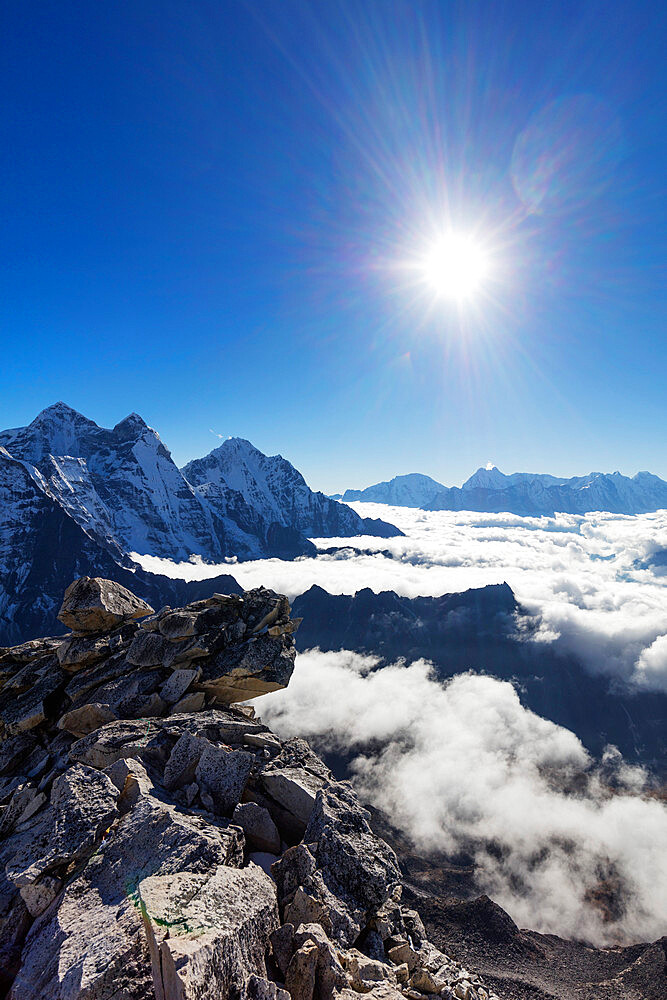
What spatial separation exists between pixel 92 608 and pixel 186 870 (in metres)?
19.2

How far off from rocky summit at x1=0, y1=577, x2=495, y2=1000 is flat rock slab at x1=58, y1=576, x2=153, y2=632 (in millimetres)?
4662

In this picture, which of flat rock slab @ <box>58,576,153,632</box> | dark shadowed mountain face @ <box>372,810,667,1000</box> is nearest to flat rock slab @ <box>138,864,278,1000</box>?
flat rock slab @ <box>58,576,153,632</box>

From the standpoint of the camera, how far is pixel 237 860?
935cm

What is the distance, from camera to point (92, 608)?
23328 millimetres

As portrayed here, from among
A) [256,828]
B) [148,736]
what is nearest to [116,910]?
[256,828]

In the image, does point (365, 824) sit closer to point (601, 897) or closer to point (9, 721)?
point (9, 721)

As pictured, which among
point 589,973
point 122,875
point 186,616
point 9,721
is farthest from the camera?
point 589,973

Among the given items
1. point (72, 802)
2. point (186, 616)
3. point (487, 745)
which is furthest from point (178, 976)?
point (487, 745)

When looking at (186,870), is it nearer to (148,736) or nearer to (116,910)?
(116,910)

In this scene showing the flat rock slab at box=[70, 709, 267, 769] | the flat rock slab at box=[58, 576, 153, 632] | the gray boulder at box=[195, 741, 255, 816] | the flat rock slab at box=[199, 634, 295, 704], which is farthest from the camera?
the flat rock slab at box=[58, 576, 153, 632]

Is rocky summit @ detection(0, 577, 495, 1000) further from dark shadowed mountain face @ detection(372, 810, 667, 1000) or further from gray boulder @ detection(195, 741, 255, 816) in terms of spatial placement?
A: dark shadowed mountain face @ detection(372, 810, 667, 1000)

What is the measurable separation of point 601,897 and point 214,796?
181 meters

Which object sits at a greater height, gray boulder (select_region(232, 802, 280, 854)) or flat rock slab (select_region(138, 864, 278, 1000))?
flat rock slab (select_region(138, 864, 278, 1000))

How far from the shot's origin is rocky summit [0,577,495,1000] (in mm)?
6234
